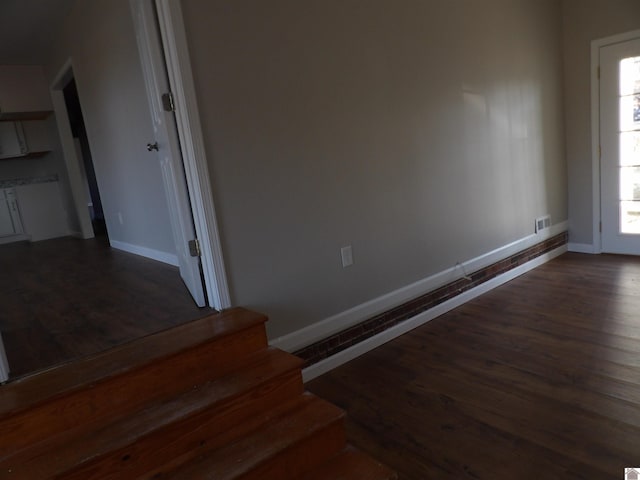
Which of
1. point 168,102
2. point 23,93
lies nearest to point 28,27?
point 23,93

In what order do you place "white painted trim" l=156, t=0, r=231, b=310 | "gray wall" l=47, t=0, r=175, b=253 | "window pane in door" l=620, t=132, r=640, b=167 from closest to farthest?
"white painted trim" l=156, t=0, r=231, b=310 → "gray wall" l=47, t=0, r=175, b=253 → "window pane in door" l=620, t=132, r=640, b=167

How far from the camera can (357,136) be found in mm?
2705

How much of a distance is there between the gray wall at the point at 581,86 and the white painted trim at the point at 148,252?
13.5 ft

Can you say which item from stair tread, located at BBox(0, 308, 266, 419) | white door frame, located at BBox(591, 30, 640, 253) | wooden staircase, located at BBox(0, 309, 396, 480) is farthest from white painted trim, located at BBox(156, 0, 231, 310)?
white door frame, located at BBox(591, 30, 640, 253)

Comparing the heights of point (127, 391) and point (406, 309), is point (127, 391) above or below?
above

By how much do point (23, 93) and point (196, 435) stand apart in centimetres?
601

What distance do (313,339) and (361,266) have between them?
582 millimetres

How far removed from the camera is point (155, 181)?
3.39 m

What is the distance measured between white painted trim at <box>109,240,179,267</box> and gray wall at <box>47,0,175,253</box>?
1.8 inches

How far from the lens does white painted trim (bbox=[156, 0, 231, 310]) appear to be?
1992 millimetres

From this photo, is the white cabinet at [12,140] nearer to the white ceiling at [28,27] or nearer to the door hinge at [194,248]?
the white ceiling at [28,27]

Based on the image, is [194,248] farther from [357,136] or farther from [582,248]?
[582,248]

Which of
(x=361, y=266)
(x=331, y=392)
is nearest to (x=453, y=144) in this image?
(x=361, y=266)

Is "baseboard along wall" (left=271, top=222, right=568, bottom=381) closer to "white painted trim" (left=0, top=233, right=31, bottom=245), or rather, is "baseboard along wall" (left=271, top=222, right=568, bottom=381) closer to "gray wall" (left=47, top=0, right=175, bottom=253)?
"gray wall" (left=47, top=0, right=175, bottom=253)
